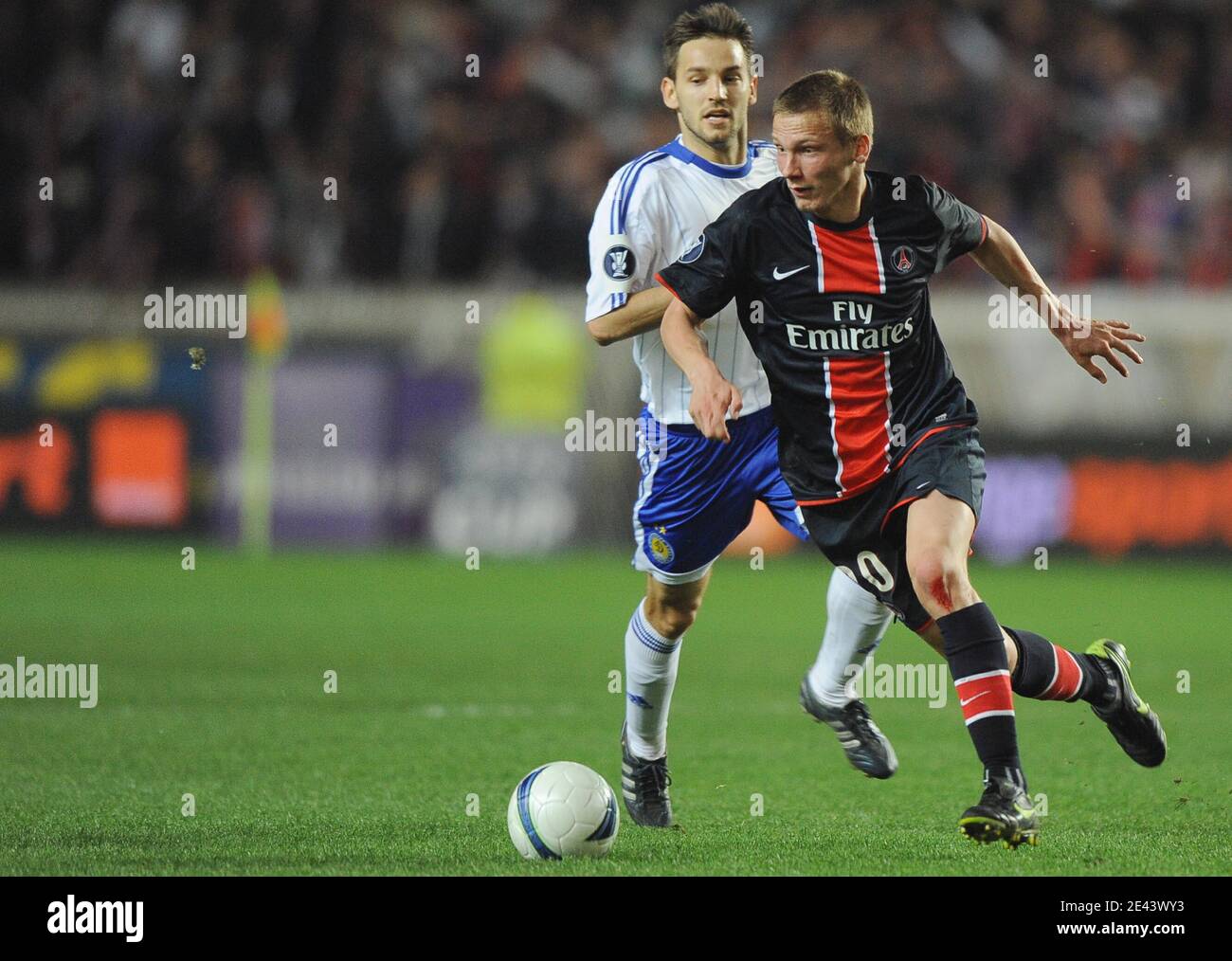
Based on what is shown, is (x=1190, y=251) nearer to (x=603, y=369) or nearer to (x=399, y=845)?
(x=603, y=369)

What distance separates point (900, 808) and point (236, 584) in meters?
8.21

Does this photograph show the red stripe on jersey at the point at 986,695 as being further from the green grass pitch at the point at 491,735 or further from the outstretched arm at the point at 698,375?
the outstretched arm at the point at 698,375

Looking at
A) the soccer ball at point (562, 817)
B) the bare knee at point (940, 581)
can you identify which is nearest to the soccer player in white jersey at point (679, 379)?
the soccer ball at point (562, 817)

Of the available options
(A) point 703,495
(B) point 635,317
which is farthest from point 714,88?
(A) point 703,495

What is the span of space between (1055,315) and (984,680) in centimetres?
109

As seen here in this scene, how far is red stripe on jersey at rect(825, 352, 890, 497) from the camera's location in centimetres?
489

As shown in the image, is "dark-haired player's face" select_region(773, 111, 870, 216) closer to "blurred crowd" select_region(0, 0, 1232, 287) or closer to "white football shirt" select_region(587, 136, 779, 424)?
"white football shirt" select_region(587, 136, 779, 424)

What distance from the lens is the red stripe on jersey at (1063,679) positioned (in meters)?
5.06

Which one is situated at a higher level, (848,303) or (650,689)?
(848,303)

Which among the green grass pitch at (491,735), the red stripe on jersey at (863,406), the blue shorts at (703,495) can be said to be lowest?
the green grass pitch at (491,735)

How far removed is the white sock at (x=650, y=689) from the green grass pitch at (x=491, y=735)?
26cm

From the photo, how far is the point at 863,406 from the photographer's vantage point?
4.89m

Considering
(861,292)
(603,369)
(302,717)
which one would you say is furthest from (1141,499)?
(861,292)

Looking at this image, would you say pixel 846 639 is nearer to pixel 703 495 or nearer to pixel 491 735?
pixel 703 495
